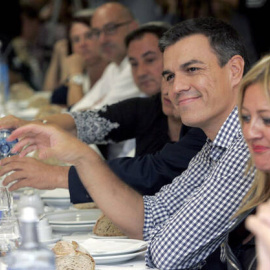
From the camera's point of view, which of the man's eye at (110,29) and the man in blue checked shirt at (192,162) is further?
the man's eye at (110,29)

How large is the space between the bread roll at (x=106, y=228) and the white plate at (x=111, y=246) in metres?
0.09

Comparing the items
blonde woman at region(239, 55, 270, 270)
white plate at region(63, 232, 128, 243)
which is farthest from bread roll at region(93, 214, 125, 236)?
blonde woman at region(239, 55, 270, 270)

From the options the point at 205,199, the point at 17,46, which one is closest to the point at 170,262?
the point at 205,199

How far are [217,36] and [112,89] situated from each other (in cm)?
230

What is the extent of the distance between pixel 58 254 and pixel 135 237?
1.67 feet

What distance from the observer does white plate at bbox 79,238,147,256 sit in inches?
74.2

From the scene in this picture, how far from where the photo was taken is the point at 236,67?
2193 mm

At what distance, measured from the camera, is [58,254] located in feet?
5.44

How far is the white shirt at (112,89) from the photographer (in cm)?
438

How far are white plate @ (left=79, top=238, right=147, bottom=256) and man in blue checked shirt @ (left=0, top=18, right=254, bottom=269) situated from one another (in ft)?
0.15

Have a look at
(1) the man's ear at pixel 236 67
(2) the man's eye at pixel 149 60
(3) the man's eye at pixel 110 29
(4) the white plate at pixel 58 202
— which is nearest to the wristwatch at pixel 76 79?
(3) the man's eye at pixel 110 29

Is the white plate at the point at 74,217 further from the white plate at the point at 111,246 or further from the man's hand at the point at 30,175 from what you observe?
the white plate at the point at 111,246

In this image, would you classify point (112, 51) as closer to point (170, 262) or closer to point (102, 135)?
point (102, 135)

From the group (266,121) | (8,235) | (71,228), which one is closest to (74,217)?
(71,228)
